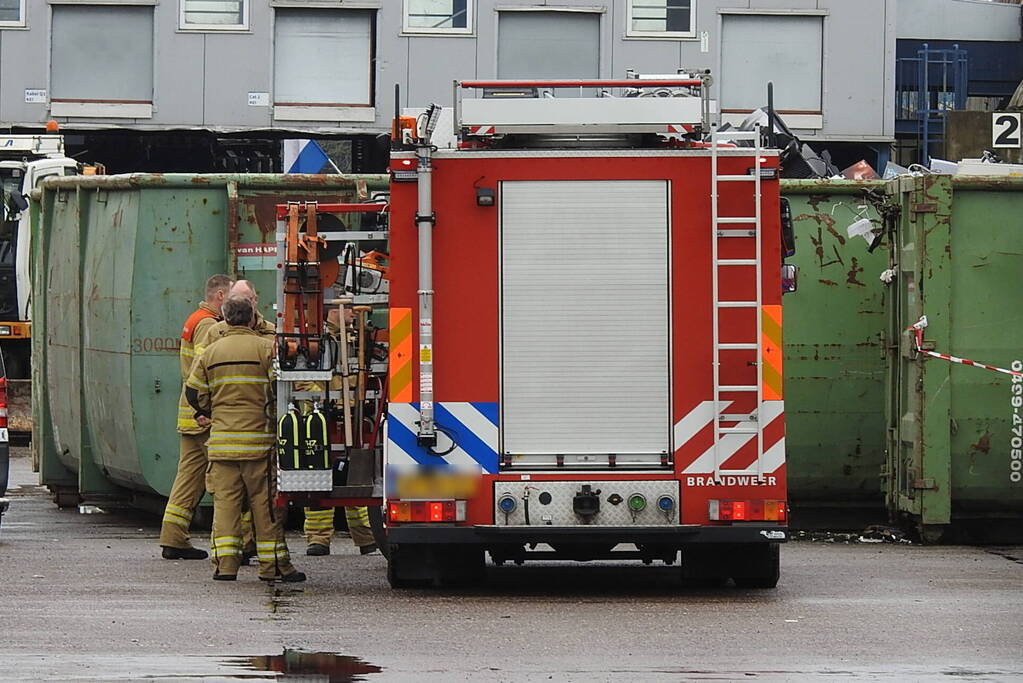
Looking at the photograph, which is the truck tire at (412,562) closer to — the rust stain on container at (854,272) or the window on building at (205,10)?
the rust stain on container at (854,272)

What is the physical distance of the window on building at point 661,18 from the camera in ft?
108

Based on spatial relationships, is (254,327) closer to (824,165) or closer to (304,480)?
(304,480)

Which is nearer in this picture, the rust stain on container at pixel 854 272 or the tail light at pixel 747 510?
the tail light at pixel 747 510

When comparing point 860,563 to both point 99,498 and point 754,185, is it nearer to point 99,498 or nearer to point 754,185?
point 754,185

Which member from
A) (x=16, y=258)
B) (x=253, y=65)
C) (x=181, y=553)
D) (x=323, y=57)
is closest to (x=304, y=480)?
(x=181, y=553)

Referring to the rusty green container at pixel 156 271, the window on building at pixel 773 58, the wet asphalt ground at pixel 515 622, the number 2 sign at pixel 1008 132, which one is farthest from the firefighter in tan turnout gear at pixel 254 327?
the window on building at pixel 773 58

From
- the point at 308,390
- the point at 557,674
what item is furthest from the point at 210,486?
the point at 557,674

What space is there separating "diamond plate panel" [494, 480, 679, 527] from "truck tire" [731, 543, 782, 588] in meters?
0.76

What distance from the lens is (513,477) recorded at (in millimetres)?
10977

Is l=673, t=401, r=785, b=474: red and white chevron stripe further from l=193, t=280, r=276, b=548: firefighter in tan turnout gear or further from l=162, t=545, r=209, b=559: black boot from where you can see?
l=162, t=545, r=209, b=559: black boot

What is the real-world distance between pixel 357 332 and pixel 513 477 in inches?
60.1

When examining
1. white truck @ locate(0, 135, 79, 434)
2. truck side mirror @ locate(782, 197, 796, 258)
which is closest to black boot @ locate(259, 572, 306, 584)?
truck side mirror @ locate(782, 197, 796, 258)

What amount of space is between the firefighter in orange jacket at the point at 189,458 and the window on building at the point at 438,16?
19968mm

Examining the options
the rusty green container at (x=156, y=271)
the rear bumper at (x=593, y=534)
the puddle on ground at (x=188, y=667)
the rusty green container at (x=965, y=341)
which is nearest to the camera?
the puddle on ground at (x=188, y=667)
